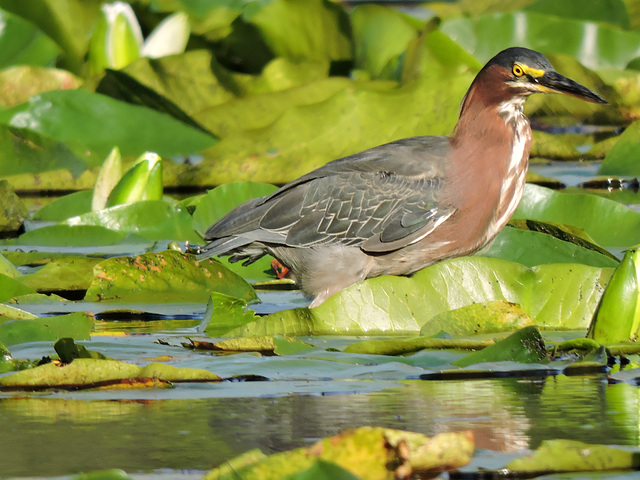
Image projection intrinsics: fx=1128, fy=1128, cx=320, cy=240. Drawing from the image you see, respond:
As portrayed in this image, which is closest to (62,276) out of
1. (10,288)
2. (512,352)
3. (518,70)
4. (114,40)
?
(10,288)

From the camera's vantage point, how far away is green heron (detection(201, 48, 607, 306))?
5004mm

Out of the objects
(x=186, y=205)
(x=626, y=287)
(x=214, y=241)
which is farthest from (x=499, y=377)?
(x=186, y=205)

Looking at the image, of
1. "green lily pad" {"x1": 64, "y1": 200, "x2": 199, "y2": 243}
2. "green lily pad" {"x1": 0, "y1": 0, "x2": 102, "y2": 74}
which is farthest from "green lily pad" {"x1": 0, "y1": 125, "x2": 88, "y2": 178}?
"green lily pad" {"x1": 0, "y1": 0, "x2": 102, "y2": 74}

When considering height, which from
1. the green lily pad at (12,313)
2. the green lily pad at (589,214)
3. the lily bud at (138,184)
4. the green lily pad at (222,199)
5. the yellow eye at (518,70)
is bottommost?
the green lily pad at (12,313)

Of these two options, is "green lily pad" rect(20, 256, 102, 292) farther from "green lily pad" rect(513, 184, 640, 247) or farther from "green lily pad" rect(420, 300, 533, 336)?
"green lily pad" rect(513, 184, 640, 247)

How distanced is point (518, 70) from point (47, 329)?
2434 millimetres

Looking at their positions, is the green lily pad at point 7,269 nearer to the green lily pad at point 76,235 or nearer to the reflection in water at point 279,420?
the green lily pad at point 76,235

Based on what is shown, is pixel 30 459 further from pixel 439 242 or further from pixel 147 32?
pixel 147 32

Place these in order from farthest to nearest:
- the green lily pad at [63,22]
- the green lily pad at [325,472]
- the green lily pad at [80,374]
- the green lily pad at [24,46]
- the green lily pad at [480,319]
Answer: the green lily pad at [63,22], the green lily pad at [24,46], the green lily pad at [480,319], the green lily pad at [80,374], the green lily pad at [325,472]

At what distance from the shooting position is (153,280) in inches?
187

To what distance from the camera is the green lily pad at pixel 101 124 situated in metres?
7.77

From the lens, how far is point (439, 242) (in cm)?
504

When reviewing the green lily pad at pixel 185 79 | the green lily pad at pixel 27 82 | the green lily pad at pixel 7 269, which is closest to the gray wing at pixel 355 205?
the green lily pad at pixel 7 269

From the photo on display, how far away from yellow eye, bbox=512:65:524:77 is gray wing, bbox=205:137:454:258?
1.52 feet
